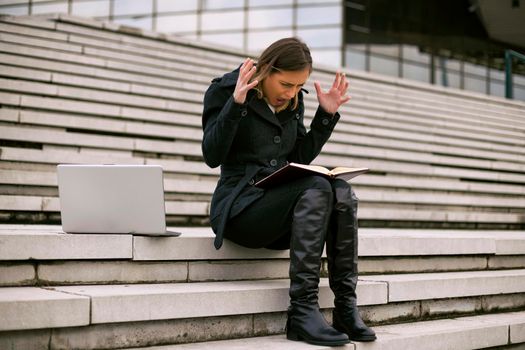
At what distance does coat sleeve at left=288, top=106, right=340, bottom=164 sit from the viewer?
313 centimetres

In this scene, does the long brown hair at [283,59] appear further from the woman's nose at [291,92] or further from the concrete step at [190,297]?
the concrete step at [190,297]

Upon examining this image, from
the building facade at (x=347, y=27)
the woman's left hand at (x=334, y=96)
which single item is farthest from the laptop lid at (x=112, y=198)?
the building facade at (x=347, y=27)

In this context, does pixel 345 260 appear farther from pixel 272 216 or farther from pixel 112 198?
pixel 112 198

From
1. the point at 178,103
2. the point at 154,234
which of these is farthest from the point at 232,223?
the point at 178,103

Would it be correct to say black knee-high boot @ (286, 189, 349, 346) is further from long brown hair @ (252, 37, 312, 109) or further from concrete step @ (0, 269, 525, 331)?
long brown hair @ (252, 37, 312, 109)

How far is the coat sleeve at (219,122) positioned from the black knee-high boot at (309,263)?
44cm

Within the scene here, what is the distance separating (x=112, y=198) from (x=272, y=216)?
657mm

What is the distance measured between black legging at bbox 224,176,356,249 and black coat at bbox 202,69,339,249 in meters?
0.05

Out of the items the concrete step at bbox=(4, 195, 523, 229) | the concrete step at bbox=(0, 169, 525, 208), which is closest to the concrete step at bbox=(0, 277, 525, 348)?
the concrete step at bbox=(4, 195, 523, 229)

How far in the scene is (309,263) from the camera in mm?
2512

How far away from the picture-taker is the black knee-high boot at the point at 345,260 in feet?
8.54

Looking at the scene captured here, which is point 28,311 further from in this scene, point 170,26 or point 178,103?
point 170,26

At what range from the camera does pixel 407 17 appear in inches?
800

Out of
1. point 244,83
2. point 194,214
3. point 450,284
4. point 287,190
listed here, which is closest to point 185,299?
point 287,190
